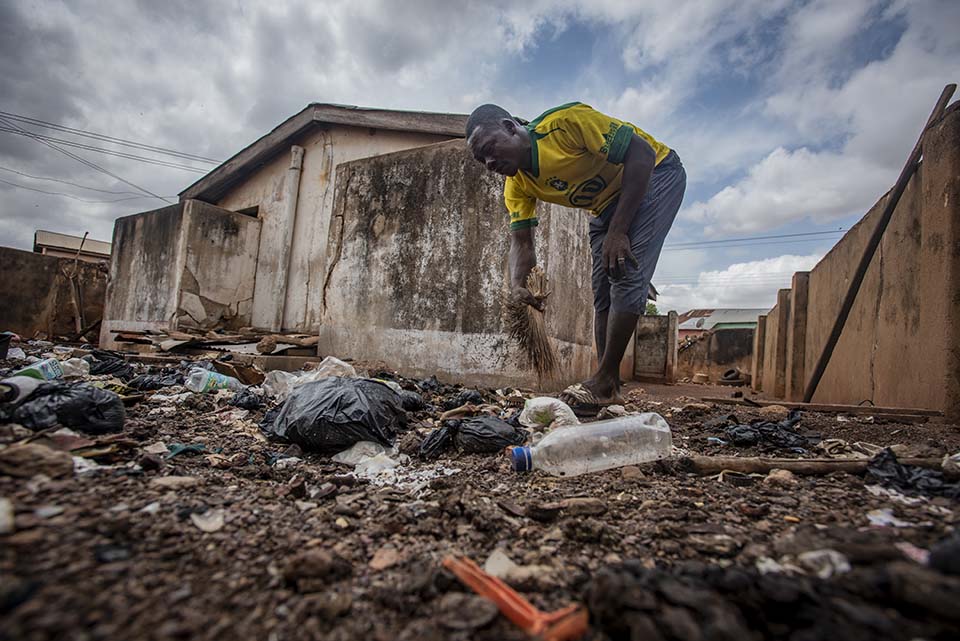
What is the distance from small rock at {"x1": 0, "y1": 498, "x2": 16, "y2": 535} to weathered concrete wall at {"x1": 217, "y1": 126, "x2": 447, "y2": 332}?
6411mm

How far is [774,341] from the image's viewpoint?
7250 mm

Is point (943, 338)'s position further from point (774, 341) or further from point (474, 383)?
point (774, 341)

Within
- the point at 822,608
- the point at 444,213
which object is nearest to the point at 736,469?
the point at 822,608

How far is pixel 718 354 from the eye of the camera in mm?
14703

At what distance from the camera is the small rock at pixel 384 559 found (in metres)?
0.94

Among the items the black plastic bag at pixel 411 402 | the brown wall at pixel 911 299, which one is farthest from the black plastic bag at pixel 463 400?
the brown wall at pixel 911 299

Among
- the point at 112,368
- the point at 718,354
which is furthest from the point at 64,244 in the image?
the point at 718,354

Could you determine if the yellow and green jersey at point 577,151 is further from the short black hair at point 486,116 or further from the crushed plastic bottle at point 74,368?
the crushed plastic bottle at point 74,368

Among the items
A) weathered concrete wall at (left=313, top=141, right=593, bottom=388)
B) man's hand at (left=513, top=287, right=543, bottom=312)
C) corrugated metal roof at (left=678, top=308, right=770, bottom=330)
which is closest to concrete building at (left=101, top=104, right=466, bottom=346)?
weathered concrete wall at (left=313, top=141, right=593, bottom=388)

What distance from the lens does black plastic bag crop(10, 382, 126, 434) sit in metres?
1.51

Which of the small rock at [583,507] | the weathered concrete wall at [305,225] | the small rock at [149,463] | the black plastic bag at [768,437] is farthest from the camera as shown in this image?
the weathered concrete wall at [305,225]

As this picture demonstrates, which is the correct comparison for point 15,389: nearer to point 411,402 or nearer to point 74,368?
point 411,402

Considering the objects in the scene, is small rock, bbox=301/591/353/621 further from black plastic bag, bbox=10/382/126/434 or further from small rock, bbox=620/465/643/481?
black plastic bag, bbox=10/382/126/434

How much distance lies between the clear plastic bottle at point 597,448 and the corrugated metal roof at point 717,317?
92.9 feet
